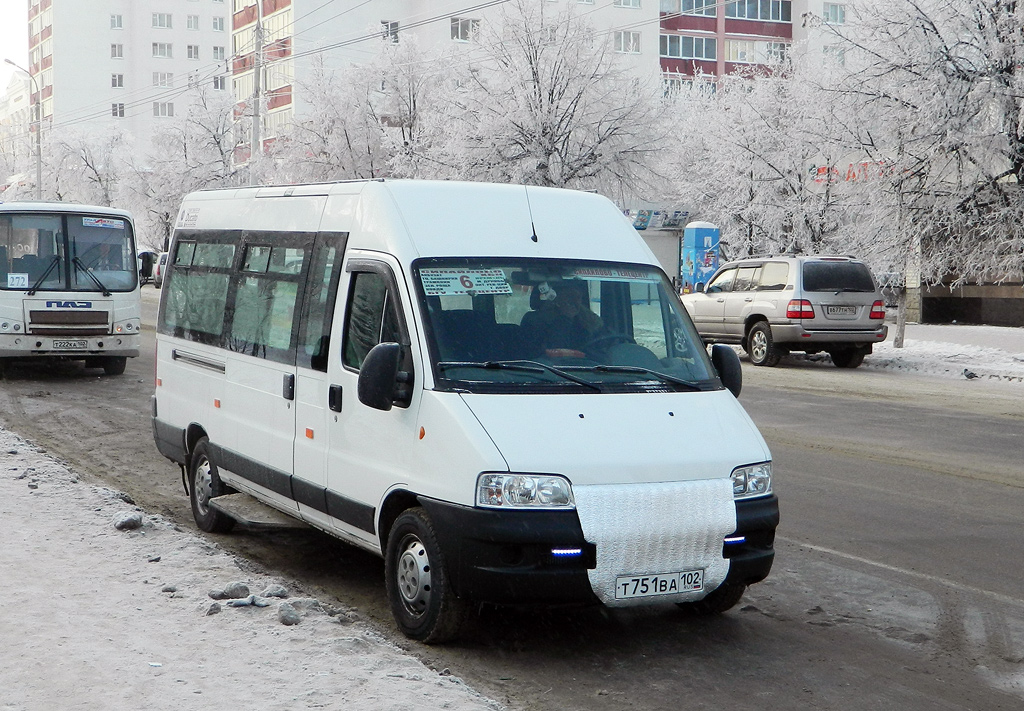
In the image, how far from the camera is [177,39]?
121 m

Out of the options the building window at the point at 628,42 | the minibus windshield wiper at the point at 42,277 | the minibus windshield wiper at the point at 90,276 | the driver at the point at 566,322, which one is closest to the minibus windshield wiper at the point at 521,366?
the driver at the point at 566,322

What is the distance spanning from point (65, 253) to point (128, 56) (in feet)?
375

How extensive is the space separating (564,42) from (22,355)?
25114mm

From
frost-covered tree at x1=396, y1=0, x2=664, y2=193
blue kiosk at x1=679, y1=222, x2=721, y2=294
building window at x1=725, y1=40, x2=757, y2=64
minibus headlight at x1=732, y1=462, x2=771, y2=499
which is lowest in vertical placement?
minibus headlight at x1=732, y1=462, x2=771, y2=499

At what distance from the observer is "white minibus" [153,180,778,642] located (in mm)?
5035

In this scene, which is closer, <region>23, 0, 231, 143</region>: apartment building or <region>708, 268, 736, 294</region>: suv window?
<region>708, 268, 736, 294</region>: suv window

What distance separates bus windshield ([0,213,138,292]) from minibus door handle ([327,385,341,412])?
12824mm

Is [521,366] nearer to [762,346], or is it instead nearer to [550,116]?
[762,346]

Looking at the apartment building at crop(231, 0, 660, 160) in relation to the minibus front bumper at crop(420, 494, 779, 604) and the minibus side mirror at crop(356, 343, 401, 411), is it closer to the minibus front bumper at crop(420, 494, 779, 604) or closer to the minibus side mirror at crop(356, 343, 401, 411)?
the minibus side mirror at crop(356, 343, 401, 411)

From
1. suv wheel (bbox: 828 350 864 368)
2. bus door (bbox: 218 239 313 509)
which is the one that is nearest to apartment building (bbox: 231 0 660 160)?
suv wheel (bbox: 828 350 864 368)

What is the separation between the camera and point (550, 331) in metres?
5.77

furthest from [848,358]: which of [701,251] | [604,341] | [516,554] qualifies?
[516,554]

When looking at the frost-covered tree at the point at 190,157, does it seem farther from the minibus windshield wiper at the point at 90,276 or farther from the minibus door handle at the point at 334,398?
the minibus door handle at the point at 334,398

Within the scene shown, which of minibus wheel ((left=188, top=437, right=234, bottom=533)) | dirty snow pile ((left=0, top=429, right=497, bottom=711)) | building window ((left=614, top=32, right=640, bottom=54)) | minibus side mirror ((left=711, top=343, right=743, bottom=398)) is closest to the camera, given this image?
dirty snow pile ((left=0, top=429, right=497, bottom=711))
